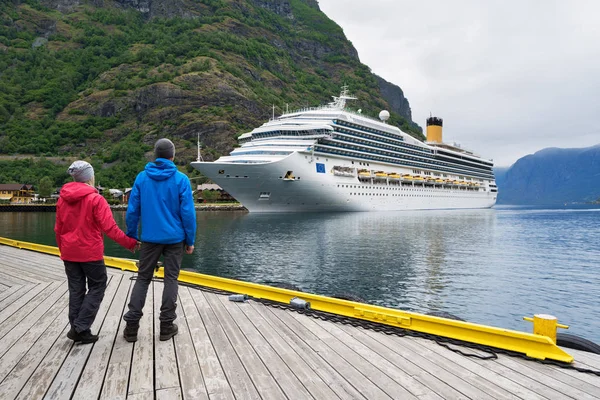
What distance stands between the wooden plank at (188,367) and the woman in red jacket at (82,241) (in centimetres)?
83

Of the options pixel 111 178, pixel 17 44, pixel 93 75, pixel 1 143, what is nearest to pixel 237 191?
pixel 111 178

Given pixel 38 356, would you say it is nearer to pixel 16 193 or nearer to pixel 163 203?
pixel 163 203

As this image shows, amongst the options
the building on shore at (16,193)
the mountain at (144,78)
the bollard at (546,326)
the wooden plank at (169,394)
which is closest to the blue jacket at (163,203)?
the wooden plank at (169,394)

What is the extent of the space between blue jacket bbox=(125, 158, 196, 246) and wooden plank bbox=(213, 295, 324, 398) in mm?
1200

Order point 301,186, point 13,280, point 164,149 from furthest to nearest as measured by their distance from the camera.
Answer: point 301,186 < point 13,280 < point 164,149

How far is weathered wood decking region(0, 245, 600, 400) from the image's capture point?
9.08 ft

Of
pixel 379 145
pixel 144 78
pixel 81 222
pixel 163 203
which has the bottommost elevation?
pixel 81 222

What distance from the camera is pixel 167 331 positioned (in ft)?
12.5

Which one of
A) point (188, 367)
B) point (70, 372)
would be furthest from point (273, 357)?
point (70, 372)

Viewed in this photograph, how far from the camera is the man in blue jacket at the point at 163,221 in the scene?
382cm

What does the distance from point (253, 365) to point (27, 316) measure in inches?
123

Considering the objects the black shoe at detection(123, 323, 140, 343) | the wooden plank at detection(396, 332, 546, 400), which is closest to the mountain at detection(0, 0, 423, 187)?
the black shoe at detection(123, 323, 140, 343)

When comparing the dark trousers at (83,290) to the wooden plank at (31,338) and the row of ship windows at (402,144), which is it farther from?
the row of ship windows at (402,144)

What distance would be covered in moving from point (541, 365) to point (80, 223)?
426cm
